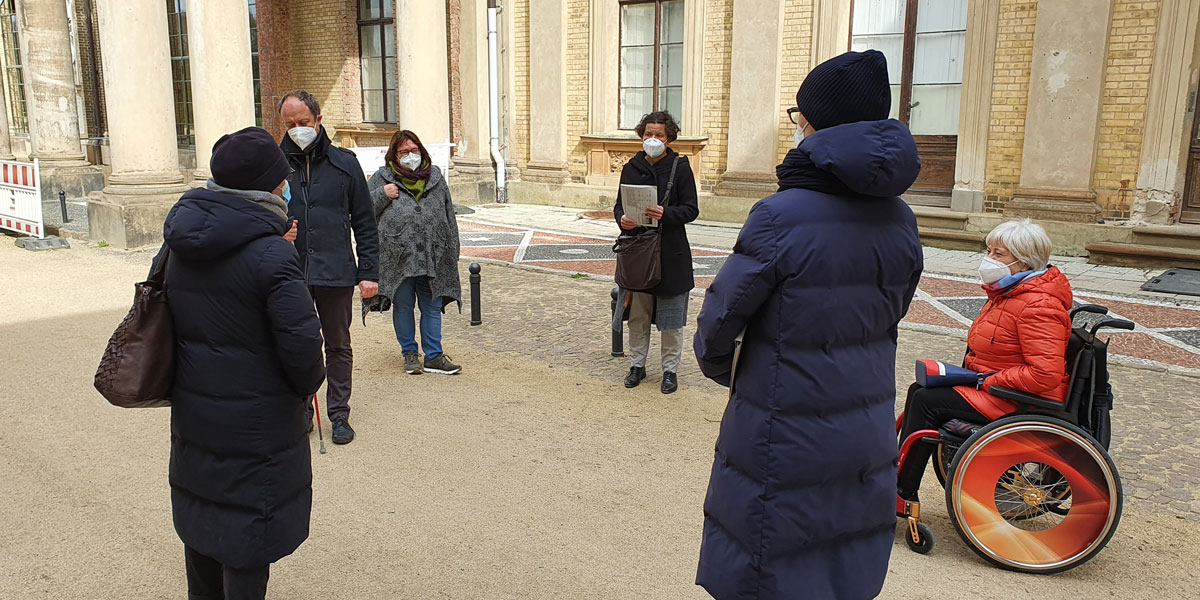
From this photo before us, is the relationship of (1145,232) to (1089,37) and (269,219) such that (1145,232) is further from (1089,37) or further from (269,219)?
(269,219)

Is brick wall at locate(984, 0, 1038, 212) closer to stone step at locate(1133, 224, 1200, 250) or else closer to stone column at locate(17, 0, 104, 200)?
stone step at locate(1133, 224, 1200, 250)

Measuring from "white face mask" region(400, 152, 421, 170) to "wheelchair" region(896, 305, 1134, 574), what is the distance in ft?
12.2

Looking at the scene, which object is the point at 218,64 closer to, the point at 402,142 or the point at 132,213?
the point at 132,213

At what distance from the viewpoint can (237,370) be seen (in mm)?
2668

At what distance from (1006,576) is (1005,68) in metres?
9.47

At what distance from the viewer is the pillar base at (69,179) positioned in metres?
16.8

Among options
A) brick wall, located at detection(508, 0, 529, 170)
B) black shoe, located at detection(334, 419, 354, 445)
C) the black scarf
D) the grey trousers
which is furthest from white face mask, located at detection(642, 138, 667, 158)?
brick wall, located at detection(508, 0, 529, 170)

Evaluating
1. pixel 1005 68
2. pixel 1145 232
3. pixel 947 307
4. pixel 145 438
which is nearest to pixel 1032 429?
pixel 145 438

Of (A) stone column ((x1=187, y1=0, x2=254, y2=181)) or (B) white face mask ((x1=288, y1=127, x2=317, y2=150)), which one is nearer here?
(B) white face mask ((x1=288, y1=127, x2=317, y2=150))

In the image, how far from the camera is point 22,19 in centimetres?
1645

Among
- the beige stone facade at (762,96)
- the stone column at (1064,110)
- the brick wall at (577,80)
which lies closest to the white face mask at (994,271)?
the beige stone facade at (762,96)

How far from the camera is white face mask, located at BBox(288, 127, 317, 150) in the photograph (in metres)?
4.86

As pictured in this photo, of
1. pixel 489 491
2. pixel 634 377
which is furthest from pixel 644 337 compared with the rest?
pixel 489 491

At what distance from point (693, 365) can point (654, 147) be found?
5.90 ft
